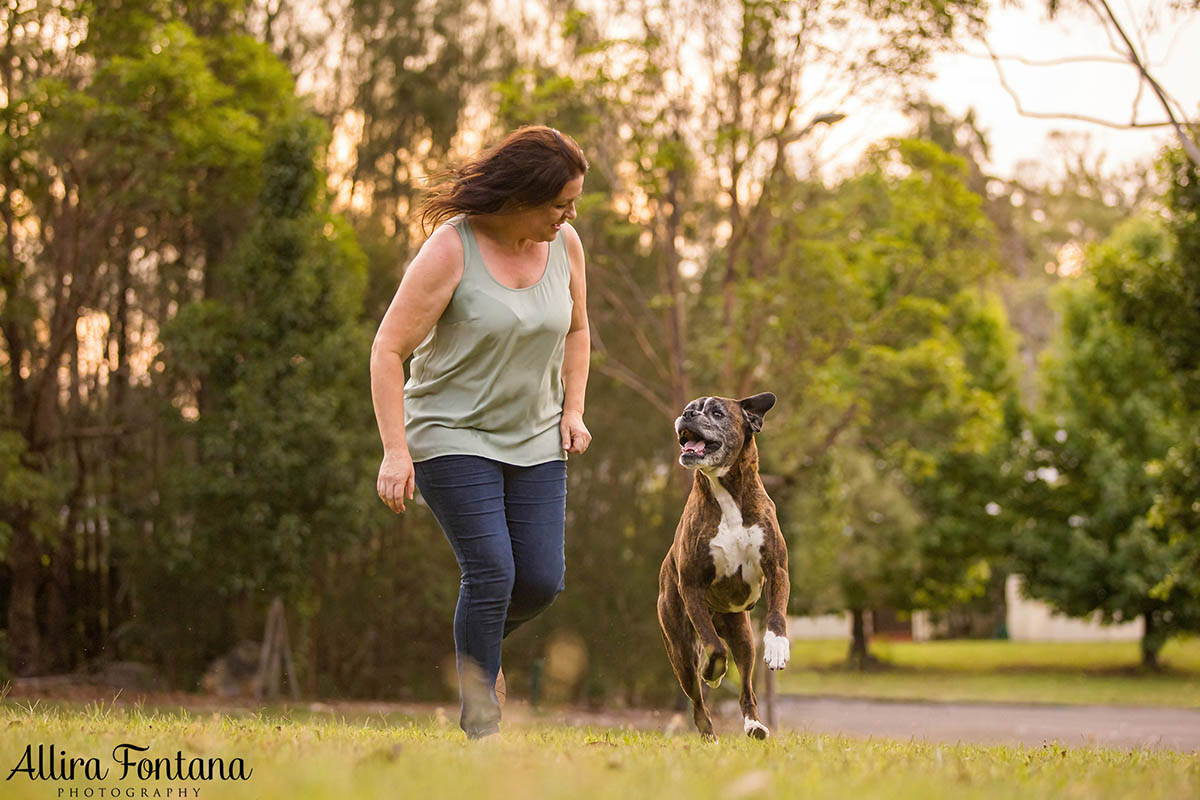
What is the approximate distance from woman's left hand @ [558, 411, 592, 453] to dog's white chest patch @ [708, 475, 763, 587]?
0.67 m

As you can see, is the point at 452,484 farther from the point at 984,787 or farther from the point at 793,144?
the point at 793,144

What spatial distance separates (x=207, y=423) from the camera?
54.4 ft

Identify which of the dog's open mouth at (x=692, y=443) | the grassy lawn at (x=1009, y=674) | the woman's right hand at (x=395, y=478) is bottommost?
the grassy lawn at (x=1009, y=674)

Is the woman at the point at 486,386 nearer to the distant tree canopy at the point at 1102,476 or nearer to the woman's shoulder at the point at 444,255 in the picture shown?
the woman's shoulder at the point at 444,255

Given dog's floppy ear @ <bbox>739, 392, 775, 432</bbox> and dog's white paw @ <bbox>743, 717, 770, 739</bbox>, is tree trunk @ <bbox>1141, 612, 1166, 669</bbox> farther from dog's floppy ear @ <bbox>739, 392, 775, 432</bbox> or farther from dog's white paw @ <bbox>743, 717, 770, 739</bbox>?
dog's white paw @ <bbox>743, 717, 770, 739</bbox>

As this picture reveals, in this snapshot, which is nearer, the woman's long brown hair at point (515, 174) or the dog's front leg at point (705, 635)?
the woman's long brown hair at point (515, 174)

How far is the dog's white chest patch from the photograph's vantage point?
16.2 ft

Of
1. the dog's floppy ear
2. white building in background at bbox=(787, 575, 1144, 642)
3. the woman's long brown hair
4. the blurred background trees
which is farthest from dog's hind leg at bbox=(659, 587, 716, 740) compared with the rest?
white building in background at bbox=(787, 575, 1144, 642)

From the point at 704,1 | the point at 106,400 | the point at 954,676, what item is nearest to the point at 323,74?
the point at 106,400

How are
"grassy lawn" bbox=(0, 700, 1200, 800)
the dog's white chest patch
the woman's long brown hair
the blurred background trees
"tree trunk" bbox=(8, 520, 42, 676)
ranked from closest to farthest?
1. "grassy lawn" bbox=(0, 700, 1200, 800)
2. the woman's long brown hair
3. the dog's white chest patch
4. the blurred background trees
5. "tree trunk" bbox=(8, 520, 42, 676)

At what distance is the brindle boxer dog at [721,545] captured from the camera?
491 centimetres

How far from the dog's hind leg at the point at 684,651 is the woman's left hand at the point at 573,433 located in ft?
3.02

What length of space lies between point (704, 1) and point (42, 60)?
30.3 feet

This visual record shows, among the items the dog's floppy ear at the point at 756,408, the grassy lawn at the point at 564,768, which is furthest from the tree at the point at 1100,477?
the grassy lawn at the point at 564,768
